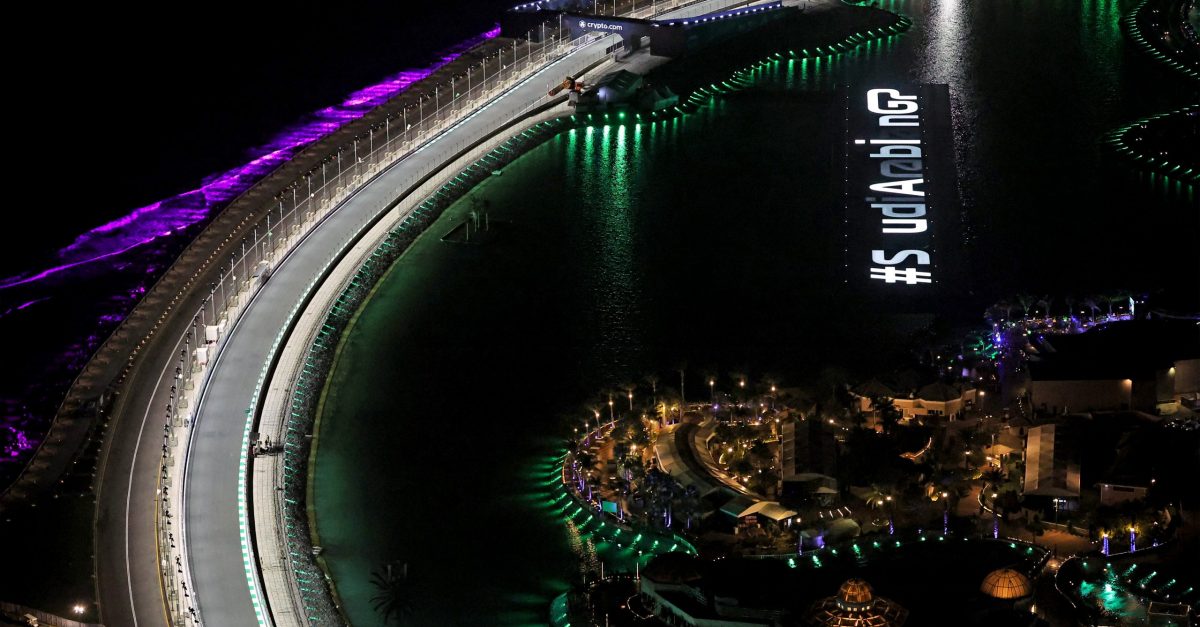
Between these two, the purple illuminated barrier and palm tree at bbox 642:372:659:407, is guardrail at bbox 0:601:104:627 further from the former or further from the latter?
palm tree at bbox 642:372:659:407

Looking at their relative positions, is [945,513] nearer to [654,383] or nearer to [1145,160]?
[654,383]

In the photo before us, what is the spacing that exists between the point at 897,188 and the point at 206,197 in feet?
74.5

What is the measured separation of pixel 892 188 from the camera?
2591 inches

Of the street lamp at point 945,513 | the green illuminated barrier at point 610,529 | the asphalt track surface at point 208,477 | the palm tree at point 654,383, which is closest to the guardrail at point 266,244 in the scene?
the asphalt track surface at point 208,477

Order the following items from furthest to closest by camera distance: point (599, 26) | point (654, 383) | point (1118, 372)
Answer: point (599, 26)
point (654, 383)
point (1118, 372)

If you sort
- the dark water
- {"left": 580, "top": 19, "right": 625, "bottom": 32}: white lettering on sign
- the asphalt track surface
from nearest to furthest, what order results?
the asphalt track surface < the dark water < {"left": 580, "top": 19, "right": 625, "bottom": 32}: white lettering on sign

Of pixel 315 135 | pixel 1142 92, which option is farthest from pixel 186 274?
pixel 1142 92

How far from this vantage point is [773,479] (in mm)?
48594

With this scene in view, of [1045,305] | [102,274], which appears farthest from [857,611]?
[102,274]

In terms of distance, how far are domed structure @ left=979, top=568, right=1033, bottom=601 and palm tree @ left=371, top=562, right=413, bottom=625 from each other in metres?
12.6

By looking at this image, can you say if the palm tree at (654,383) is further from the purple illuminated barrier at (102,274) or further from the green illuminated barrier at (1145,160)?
the green illuminated barrier at (1145,160)

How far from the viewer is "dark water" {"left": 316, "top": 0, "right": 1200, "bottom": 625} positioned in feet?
159

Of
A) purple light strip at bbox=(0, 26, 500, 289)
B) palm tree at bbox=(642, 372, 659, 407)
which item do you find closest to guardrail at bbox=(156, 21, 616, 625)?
purple light strip at bbox=(0, 26, 500, 289)

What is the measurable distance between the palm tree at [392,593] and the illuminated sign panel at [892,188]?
20.0 meters
